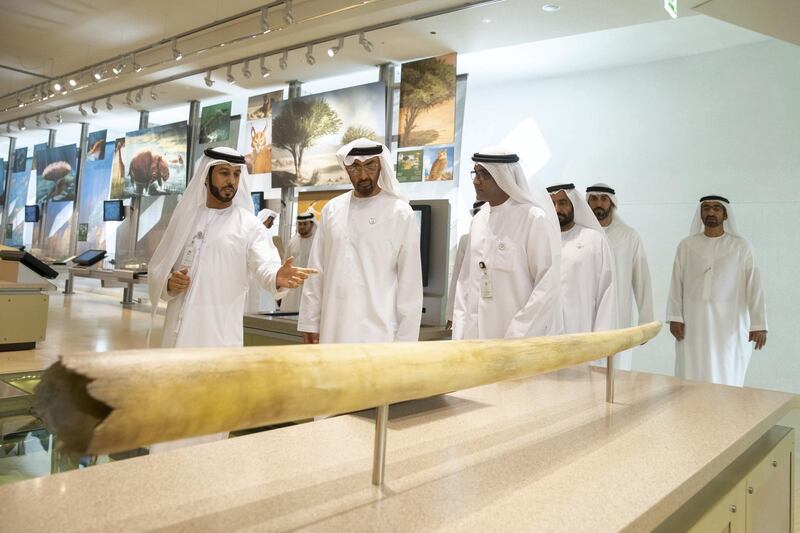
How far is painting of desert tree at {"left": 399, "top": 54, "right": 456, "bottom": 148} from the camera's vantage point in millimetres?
7441

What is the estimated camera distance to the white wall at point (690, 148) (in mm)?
5965

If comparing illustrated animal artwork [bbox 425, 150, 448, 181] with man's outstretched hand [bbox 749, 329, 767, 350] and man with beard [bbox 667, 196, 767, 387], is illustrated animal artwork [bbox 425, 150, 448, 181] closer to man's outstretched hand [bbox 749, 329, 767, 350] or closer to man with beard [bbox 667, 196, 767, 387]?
man with beard [bbox 667, 196, 767, 387]

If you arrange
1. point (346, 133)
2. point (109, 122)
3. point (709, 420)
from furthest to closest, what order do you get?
point (109, 122) < point (346, 133) < point (709, 420)

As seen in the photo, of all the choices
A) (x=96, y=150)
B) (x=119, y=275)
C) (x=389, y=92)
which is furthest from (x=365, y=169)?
(x=96, y=150)

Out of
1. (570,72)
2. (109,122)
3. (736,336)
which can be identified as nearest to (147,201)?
(109,122)

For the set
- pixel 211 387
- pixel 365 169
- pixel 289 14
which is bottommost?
pixel 211 387

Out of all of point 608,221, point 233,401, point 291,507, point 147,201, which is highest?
point 147,201

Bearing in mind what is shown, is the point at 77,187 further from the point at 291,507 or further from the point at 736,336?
the point at 291,507

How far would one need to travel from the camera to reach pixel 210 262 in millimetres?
3221

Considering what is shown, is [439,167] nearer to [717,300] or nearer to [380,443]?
[717,300]

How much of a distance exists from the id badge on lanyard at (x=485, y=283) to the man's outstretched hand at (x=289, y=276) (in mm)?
1005

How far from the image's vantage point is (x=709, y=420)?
5.35 feet

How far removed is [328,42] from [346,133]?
1231 millimetres

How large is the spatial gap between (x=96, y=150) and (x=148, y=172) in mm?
2785
